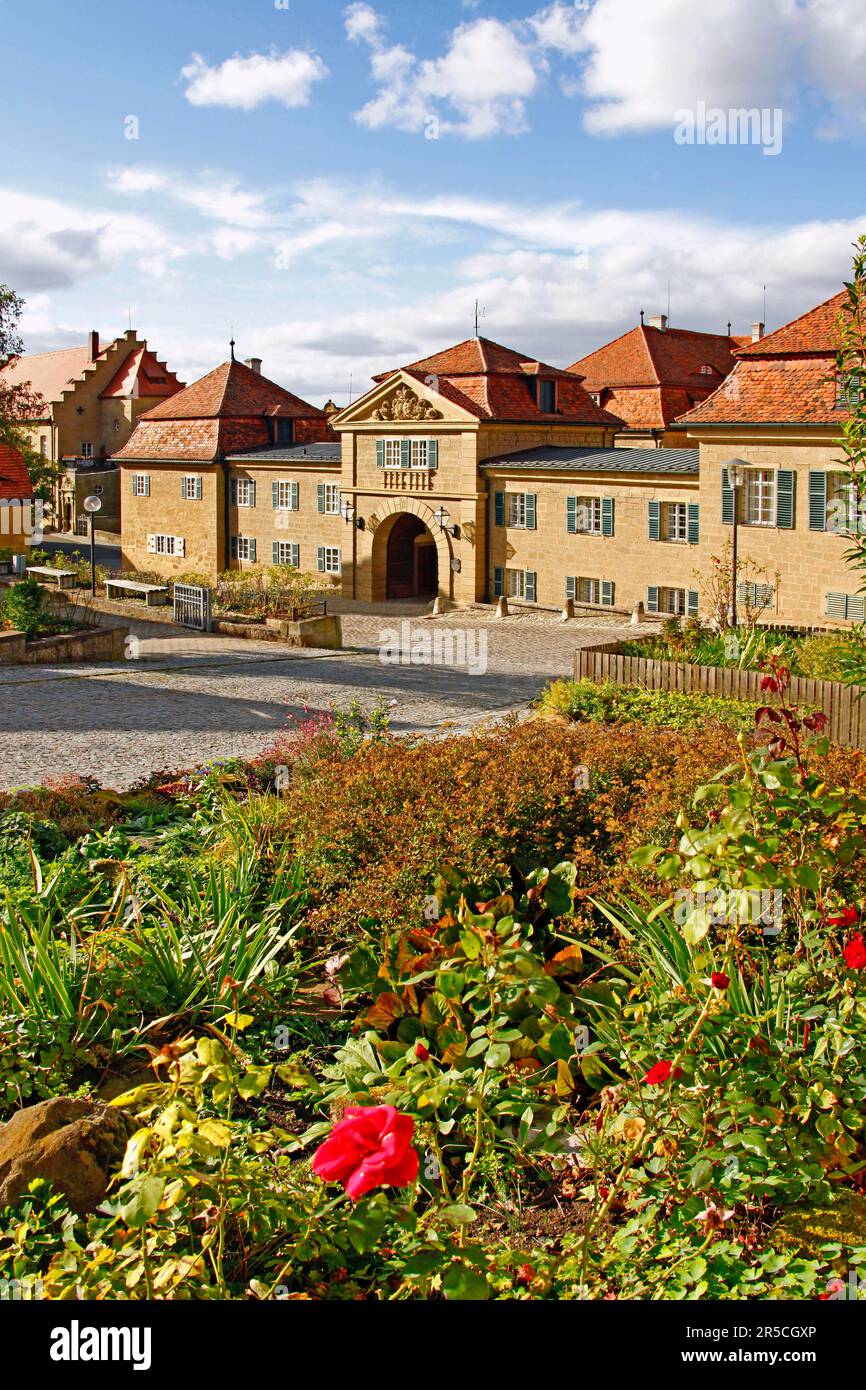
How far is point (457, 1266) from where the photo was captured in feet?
11.3

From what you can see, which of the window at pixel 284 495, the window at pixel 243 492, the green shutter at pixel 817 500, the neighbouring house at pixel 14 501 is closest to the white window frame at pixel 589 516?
the green shutter at pixel 817 500

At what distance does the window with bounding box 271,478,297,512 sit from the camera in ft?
145

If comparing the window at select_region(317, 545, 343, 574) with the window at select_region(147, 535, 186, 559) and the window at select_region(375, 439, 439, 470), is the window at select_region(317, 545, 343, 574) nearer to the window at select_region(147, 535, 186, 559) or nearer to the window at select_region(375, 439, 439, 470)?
the window at select_region(375, 439, 439, 470)

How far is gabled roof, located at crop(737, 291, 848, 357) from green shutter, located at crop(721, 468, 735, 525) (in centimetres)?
288

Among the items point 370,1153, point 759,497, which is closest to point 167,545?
point 759,497

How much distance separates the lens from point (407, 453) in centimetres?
3991

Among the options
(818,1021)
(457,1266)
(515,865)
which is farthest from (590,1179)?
(515,865)

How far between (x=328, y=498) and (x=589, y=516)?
451 inches

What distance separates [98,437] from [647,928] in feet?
227

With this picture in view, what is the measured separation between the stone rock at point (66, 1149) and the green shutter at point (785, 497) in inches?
1062

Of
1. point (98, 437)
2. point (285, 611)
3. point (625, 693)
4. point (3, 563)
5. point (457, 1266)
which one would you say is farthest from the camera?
point (98, 437)

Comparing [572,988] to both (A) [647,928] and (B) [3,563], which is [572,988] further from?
(B) [3,563]

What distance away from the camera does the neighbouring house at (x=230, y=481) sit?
4388 cm

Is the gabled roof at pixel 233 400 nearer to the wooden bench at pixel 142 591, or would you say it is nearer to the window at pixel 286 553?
the window at pixel 286 553
